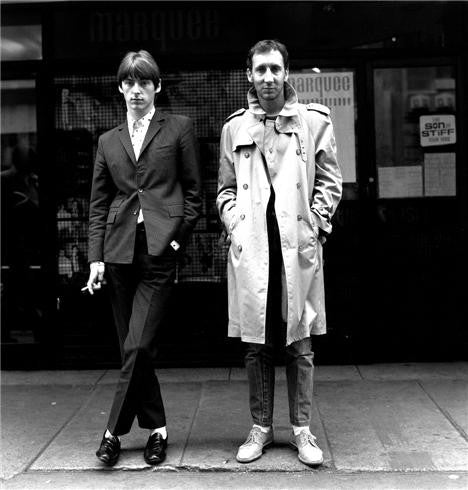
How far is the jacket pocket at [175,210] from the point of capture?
4.54 meters

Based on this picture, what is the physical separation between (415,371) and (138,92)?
126 inches

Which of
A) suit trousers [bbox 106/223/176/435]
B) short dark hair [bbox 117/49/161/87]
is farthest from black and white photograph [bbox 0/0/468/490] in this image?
short dark hair [bbox 117/49/161/87]

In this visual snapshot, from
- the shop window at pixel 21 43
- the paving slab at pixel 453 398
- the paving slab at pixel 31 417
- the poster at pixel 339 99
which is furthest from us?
the shop window at pixel 21 43

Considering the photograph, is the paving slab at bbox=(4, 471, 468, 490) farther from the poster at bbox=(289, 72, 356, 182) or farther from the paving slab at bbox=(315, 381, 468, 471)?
the poster at bbox=(289, 72, 356, 182)

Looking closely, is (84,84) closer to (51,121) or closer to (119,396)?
(51,121)

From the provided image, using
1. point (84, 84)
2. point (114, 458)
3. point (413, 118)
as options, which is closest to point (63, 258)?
point (84, 84)

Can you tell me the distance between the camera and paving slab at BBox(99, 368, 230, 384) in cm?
632

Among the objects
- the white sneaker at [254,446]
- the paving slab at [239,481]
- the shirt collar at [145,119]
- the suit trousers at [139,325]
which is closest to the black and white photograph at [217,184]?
the white sneaker at [254,446]

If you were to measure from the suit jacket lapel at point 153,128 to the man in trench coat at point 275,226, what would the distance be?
0.36 m

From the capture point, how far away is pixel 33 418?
5473 mm

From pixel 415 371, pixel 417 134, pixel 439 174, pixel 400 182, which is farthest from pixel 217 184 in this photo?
pixel 415 371

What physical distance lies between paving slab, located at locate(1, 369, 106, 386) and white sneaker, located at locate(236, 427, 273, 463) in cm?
206

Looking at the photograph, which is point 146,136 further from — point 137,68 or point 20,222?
point 20,222

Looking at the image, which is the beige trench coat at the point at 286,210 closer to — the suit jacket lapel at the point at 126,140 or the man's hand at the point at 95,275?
the suit jacket lapel at the point at 126,140
